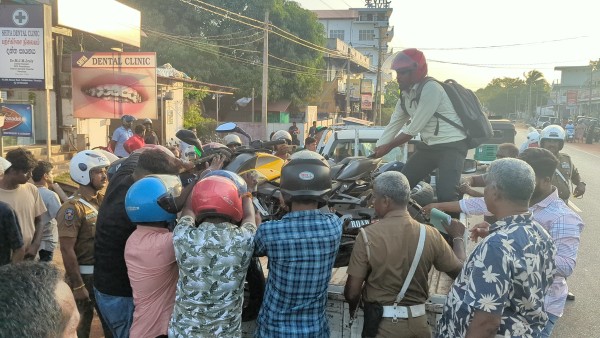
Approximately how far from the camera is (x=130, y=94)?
15.1m

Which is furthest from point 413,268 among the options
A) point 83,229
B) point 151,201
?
point 83,229

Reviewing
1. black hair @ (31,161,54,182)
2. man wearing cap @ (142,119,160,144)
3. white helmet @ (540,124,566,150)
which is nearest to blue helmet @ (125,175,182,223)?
black hair @ (31,161,54,182)

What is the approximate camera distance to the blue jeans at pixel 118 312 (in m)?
3.26

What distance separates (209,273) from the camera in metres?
2.67

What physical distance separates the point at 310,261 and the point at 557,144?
485 centimetres

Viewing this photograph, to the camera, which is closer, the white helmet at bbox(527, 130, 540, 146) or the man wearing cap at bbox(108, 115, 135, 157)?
the white helmet at bbox(527, 130, 540, 146)

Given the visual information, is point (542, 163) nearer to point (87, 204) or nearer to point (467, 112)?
point (467, 112)

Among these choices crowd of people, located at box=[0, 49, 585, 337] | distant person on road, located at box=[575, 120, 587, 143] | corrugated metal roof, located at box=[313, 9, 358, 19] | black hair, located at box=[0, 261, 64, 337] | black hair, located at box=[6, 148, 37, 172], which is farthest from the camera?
corrugated metal roof, located at box=[313, 9, 358, 19]

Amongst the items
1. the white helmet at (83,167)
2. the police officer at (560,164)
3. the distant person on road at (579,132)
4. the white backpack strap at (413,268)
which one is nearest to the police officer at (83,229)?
the white helmet at (83,167)

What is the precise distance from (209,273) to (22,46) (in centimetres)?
1030

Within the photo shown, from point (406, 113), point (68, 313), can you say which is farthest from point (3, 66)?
point (68, 313)

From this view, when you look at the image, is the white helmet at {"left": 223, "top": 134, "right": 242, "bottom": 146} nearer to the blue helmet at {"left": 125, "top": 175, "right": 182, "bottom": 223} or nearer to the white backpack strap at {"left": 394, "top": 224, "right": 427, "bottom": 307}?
the blue helmet at {"left": 125, "top": 175, "right": 182, "bottom": 223}

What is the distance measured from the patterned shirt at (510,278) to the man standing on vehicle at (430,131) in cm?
163

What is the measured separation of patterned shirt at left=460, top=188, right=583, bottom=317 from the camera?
3197mm
